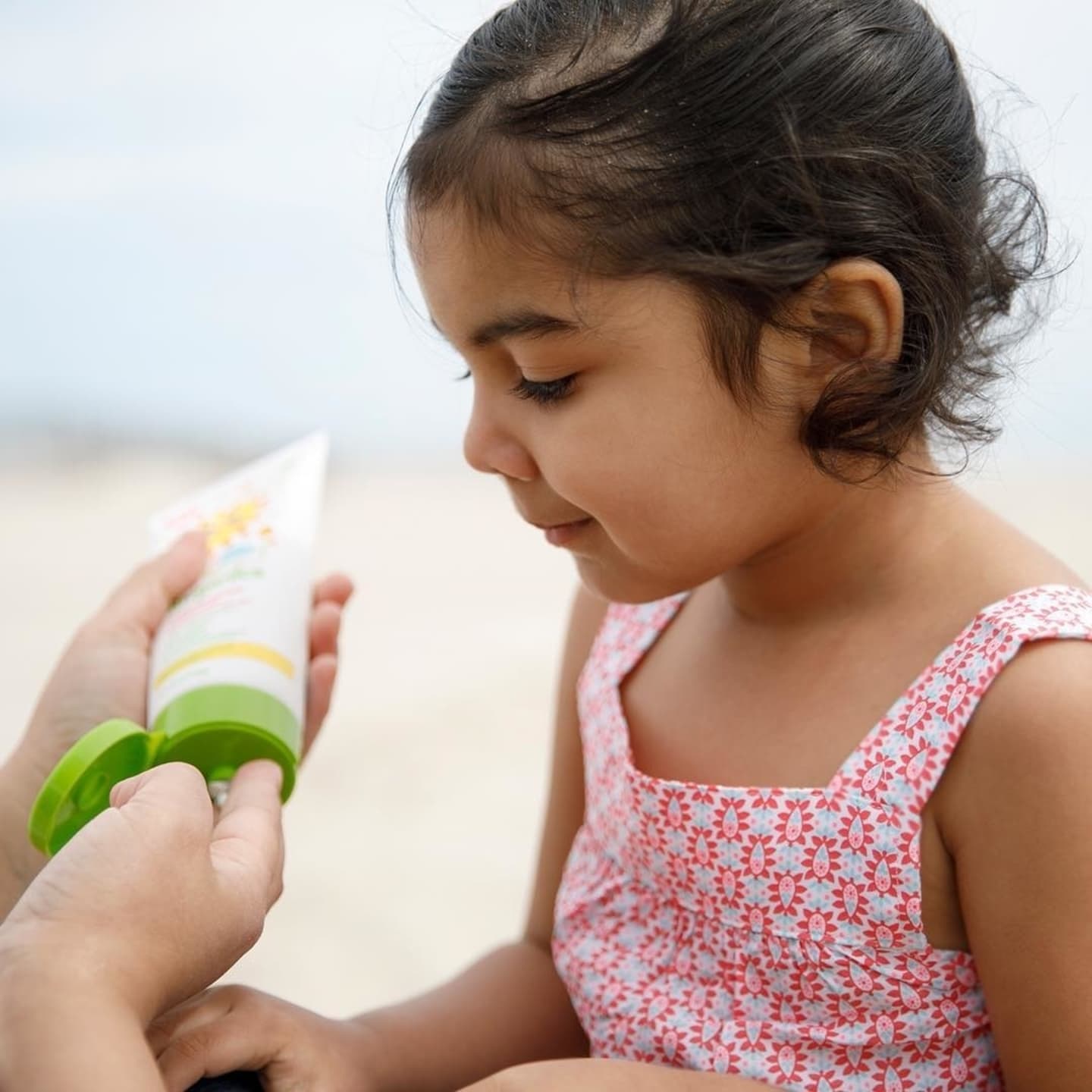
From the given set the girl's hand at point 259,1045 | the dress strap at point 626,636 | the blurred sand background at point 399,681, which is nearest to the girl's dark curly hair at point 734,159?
the dress strap at point 626,636

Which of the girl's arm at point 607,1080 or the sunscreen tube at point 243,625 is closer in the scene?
the girl's arm at point 607,1080

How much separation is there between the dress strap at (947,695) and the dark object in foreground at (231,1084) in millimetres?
418

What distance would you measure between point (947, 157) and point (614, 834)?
1.74 feet

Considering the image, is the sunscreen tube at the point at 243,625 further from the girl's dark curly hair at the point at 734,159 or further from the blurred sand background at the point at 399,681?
the blurred sand background at the point at 399,681

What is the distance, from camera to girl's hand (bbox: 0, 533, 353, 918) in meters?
1.13

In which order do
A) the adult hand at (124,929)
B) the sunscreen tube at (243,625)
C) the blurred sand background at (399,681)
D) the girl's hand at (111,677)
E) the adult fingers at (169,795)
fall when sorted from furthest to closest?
the blurred sand background at (399,681) → the girl's hand at (111,677) → the sunscreen tube at (243,625) → the adult fingers at (169,795) → the adult hand at (124,929)

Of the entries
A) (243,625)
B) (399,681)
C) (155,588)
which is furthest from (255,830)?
(399,681)

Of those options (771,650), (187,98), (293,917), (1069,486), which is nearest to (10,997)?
(771,650)

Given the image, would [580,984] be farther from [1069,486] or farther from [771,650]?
[1069,486]

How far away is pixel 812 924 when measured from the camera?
95cm

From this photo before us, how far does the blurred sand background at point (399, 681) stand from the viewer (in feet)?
6.28

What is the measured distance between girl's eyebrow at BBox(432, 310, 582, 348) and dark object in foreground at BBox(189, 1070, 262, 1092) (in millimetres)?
495

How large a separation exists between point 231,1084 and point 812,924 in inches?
15.1

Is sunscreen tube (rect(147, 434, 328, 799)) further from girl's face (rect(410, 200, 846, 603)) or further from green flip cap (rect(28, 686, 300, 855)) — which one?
girl's face (rect(410, 200, 846, 603))
